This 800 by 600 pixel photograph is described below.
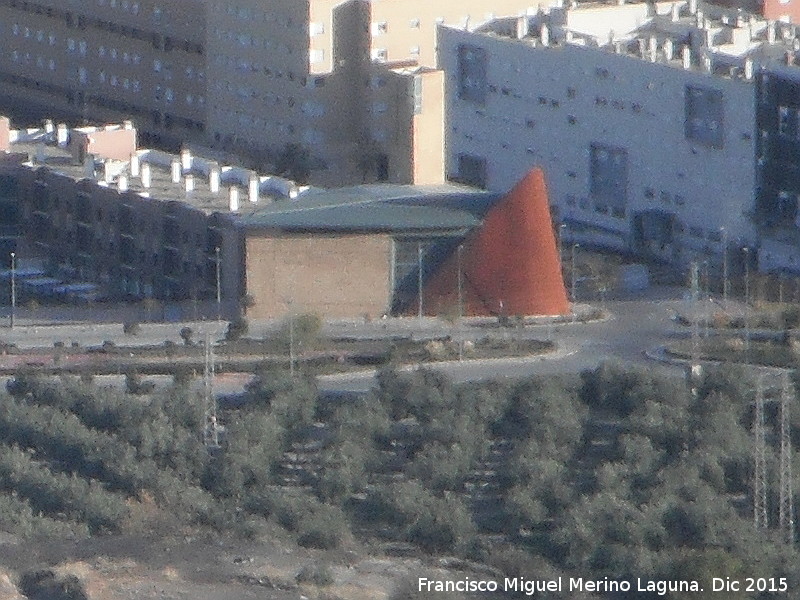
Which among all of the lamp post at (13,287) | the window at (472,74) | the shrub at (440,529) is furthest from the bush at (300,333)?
the window at (472,74)

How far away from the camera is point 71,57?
54.5 meters

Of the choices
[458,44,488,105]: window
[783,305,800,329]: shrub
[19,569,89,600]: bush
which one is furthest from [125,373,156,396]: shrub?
[458,44,488,105]: window

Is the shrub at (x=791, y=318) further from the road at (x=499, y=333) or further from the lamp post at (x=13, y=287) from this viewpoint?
the lamp post at (x=13, y=287)

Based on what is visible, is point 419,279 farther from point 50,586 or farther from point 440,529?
point 50,586

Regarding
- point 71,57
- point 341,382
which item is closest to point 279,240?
point 341,382

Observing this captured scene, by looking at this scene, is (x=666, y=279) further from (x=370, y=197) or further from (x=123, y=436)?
(x=123, y=436)

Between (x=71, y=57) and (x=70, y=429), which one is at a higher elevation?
(x=71, y=57)

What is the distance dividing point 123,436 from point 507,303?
8.43 metres

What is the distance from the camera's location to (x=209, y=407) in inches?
1123

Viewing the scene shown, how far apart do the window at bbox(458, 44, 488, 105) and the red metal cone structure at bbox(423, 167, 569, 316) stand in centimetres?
920

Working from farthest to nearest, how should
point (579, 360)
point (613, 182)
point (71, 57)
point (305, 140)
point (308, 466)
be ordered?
point (71, 57)
point (305, 140)
point (613, 182)
point (579, 360)
point (308, 466)

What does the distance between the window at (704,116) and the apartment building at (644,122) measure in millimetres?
21

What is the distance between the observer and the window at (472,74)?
4425 centimetres

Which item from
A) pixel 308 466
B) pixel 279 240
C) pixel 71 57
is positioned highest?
pixel 71 57
